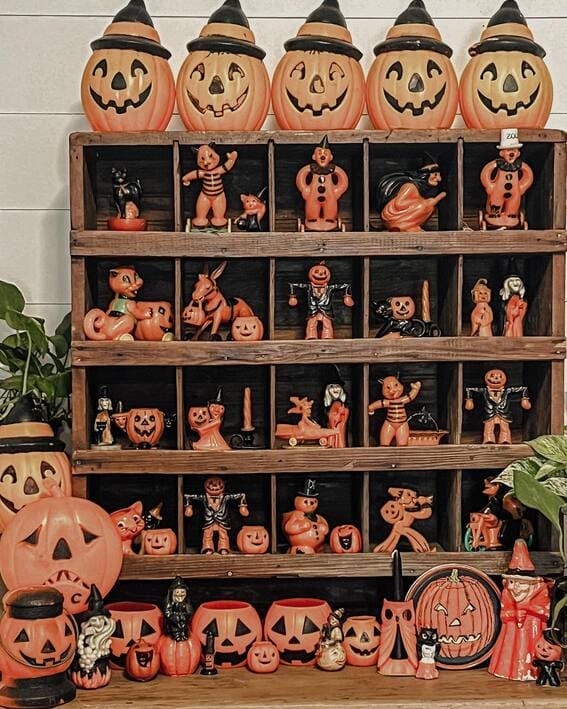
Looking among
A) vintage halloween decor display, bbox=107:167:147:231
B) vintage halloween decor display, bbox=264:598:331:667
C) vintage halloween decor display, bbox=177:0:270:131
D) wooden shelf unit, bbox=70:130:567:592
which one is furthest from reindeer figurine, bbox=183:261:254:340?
vintage halloween decor display, bbox=264:598:331:667

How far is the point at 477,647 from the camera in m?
2.44

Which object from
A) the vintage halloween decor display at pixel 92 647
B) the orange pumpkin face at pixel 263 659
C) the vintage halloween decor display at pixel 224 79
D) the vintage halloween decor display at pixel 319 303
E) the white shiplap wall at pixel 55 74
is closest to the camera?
the vintage halloween decor display at pixel 92 647

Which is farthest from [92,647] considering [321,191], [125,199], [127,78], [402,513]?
[127,78]

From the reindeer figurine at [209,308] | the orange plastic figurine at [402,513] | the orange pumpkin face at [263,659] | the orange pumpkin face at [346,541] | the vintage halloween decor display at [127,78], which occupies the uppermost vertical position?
the vintage halloween decor display at [127,78]

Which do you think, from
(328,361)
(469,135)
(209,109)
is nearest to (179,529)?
(328,361)

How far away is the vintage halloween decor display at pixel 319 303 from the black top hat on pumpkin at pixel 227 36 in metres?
0.54

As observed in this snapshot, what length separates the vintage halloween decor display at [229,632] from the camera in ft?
Answer: 7.98

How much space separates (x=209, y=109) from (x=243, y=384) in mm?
705

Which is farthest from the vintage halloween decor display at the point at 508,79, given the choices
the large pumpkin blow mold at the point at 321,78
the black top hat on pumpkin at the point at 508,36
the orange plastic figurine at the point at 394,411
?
the orange plastic figurine at the point at 394,411

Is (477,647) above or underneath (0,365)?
underneath

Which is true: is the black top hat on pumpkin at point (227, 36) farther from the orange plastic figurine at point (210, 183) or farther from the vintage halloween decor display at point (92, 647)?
the vintage halloween decor display at point (92, 647)

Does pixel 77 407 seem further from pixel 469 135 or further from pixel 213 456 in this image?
pixel 469 135

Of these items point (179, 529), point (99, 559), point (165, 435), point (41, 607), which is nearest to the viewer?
point (41, 607)

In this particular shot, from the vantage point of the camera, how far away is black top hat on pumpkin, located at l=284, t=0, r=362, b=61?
2518 millimetres
